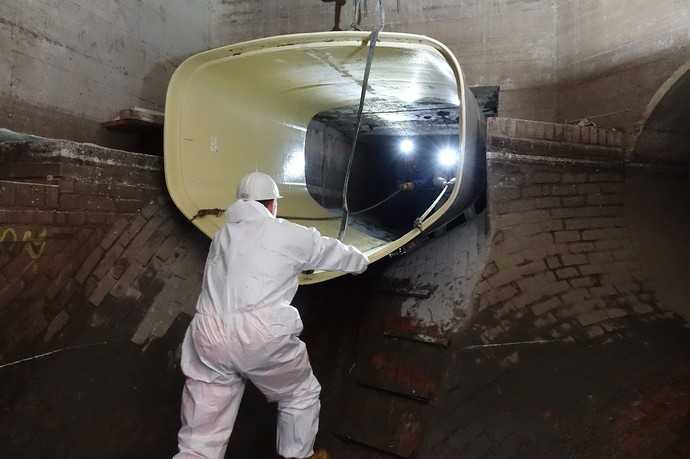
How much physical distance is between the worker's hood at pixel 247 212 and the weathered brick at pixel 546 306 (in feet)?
5.29

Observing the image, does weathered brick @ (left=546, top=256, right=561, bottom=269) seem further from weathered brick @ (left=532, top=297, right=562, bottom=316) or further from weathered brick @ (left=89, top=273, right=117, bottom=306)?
weathered brick @ (left=89, top=273, right=117, bottom=306)

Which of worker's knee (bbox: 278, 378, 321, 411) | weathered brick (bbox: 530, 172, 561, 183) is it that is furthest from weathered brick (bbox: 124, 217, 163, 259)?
weathered brick (bbox: 530, 172, 561, 183)

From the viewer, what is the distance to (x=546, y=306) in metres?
2.73

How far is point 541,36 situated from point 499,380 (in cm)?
279

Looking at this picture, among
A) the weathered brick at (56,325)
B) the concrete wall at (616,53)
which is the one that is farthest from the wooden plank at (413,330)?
the concrete wall at (616,53)

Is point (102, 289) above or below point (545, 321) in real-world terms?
above

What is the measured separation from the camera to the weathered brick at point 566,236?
118 inches

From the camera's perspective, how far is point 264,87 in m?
3.39

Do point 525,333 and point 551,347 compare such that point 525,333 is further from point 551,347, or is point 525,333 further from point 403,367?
point 403,367

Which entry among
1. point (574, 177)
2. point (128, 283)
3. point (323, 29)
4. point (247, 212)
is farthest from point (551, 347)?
point (323, 29)

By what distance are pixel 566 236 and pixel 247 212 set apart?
6.71 feet

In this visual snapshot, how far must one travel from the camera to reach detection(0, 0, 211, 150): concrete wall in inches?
112

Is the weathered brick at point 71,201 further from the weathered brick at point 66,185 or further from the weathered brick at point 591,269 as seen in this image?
the weathered brick at point 591,269

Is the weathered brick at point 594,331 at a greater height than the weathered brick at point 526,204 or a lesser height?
lesser
